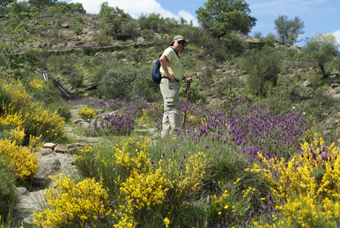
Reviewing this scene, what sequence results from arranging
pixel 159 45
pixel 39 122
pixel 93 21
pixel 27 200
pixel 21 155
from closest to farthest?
1. pixel 27 200
2. pixel 21 155
3. pixel 39 122
4. pixel 159 45
5. pixel 93 21

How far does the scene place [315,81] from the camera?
13.2 m

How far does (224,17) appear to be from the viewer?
29078 millimetres

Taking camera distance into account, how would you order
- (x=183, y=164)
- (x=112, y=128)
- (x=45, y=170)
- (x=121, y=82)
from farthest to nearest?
1. (x=121, y=82)
2. (x=112, y=128)
3. (x=45, y=170)
4. (x=183, y=164)

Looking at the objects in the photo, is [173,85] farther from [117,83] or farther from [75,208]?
[117,83]

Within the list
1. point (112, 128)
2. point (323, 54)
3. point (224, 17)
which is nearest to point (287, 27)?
point (224, 17)

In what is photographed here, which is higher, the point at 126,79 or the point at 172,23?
the point at 172,23

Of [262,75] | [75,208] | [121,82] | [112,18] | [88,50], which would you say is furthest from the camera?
[112,18]

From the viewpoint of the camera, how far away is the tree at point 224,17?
94.6ft

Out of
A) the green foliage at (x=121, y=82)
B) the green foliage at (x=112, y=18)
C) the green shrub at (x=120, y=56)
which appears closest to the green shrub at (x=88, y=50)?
the green shrub at (x=120, y=56)

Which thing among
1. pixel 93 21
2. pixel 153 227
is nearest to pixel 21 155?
pixel 153 227

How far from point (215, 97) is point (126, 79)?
538 centimetres

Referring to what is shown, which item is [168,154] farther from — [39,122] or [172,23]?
[172,23]

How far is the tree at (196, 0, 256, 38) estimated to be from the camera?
94.6 ft

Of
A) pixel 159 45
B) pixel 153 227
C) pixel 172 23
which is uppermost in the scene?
pixel 172 23
